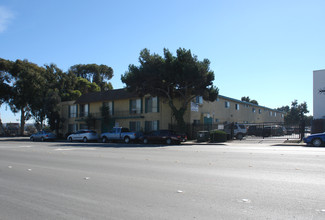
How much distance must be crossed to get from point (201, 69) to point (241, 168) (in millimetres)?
18525

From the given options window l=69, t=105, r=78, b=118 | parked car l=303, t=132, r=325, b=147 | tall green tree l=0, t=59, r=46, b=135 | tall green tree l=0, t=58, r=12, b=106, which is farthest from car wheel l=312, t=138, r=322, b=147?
tall green tree l=0, t=58, r=12, b=106

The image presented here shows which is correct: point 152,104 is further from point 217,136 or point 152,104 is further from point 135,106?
point 217,136

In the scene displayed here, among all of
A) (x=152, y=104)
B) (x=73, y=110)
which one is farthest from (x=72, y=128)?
(x=152, y=104)

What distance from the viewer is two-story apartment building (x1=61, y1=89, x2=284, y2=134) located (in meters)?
32.6

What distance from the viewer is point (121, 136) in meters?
29.1

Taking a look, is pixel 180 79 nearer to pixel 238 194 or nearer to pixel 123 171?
pixel 123 171

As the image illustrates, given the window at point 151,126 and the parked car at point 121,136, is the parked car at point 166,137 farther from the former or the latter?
the window at point 151,126

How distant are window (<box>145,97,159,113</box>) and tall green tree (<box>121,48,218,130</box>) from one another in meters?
2.92

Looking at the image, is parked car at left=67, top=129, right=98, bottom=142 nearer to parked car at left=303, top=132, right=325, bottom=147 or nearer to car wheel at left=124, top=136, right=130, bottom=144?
car wheel at left=124, top=136, right=130, bottom=144

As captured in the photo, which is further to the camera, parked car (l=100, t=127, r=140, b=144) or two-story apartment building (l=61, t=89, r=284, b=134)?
two-story apartment building (l=61, t=89, r=284, b=134)

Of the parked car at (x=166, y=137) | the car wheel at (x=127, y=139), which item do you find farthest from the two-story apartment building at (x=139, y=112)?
the parked car at (x=166, y=137)

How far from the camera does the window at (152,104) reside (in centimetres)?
3316

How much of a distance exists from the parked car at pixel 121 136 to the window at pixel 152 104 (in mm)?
5012

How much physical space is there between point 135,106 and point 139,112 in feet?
3.82
